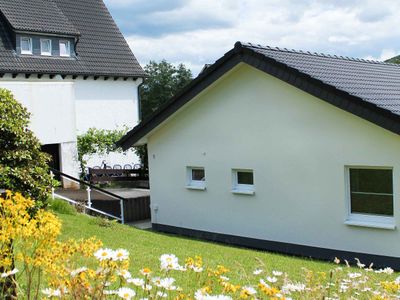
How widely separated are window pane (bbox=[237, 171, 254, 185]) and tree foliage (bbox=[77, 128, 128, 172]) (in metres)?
14.7

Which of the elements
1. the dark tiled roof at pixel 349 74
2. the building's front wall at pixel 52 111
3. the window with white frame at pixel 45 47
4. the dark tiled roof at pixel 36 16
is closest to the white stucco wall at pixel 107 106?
the window with white frame at pixel 45 47

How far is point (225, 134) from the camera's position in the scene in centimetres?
1548

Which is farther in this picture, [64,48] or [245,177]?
[64,48]

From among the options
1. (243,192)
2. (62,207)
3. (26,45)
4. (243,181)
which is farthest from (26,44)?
(243,192)

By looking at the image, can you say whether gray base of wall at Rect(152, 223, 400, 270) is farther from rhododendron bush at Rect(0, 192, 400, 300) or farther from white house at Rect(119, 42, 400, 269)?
rhododendron bush at Rect(0, 192, 400, 300)

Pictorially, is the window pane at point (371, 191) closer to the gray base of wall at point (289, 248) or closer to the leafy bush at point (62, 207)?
the gray base of wall at point (289, 248)

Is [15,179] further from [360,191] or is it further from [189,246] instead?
[360,191]

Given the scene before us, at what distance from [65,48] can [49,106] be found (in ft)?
24.4

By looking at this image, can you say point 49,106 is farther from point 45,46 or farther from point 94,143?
point 45,46

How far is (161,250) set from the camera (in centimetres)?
1201

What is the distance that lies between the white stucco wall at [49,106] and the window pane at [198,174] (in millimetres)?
9158

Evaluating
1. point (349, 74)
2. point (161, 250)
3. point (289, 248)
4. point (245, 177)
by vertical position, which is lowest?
point (289, 248)

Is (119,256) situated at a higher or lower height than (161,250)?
higher

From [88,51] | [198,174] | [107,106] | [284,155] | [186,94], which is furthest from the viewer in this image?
[107,106]
